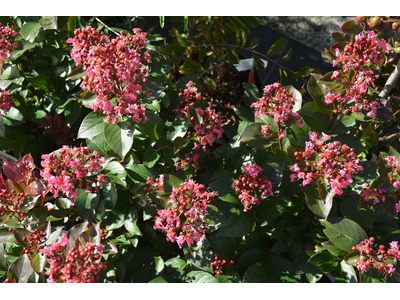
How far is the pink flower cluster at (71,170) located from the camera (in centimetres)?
125

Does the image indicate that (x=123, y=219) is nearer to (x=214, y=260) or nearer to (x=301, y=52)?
(x=214, y=260)

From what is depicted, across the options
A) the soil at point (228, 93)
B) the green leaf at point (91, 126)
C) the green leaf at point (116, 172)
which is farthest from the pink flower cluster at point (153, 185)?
the soil at point (228, 93)

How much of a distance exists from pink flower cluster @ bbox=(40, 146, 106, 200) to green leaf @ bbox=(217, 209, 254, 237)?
615 mm

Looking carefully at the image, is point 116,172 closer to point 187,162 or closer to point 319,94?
point 187,162

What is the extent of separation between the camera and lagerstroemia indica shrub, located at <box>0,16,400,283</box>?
1.20 metres

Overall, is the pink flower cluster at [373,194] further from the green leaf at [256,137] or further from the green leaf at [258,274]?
the green leaf at [258,274]

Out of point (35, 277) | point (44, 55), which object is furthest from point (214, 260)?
point (44, 55)

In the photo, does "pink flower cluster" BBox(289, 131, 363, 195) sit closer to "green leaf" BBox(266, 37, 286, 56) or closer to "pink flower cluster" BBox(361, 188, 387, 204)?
"pink flower cluster" BBox(361, 188, 387, 204)

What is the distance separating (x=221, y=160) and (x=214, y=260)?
1.86ft

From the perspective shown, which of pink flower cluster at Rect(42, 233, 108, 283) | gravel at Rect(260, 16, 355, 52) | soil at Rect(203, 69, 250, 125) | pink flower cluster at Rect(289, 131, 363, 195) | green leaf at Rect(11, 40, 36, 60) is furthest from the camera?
gravel at Rect(260, 16, 355, 52)

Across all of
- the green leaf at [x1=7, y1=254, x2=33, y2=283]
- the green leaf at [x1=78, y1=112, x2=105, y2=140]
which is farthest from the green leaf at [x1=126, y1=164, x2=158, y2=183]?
the green leaf at [x1=7, y1=254, x2=33, y2=283]

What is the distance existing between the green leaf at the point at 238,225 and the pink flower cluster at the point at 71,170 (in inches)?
24.2

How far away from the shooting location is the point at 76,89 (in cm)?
203

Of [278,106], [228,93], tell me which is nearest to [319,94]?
[278,106]
